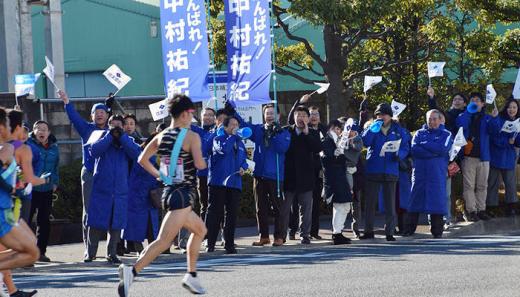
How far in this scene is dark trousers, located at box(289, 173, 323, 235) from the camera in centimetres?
1861

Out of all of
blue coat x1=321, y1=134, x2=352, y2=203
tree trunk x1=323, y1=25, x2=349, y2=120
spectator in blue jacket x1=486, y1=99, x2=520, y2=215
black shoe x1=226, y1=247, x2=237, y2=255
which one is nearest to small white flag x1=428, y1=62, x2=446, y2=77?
spectator in blue jacket x1=486, y1=99, x2=520, y2=215

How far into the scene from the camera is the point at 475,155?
19.6 metres

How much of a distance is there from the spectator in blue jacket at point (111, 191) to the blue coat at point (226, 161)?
1380mm

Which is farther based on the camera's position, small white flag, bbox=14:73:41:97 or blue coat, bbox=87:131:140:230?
small white flag, bbox=14:73:41:97

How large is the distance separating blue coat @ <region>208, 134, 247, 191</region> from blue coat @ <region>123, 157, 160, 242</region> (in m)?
0.78

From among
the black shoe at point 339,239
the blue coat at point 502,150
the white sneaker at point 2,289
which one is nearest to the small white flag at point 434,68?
the blue coat at point 502,150

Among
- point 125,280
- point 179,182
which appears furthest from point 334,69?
point 125,280

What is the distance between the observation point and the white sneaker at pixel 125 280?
1086cm

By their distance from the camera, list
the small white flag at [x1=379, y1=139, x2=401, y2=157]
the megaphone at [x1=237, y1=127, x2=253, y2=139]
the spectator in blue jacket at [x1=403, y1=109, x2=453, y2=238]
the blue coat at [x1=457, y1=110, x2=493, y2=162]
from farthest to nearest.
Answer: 1. the blue coat at [x1=457, y1=110, x2=493, y2=162]
2. the spectator in blue jacket at [x1=403, y1=109, x2=453, y2=238]
3. the small white flag at [x1=379, y1=139, x2=401, y2=157]
4. the megaphone at [x1=237, y1=127, x2=253, y2=139]

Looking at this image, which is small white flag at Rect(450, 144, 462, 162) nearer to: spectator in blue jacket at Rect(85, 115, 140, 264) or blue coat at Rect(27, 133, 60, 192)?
spectator in blue jacket at Rect(85, 115, 140, 264)

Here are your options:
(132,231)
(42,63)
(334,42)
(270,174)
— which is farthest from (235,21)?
(42,63)

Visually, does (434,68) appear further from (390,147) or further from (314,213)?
(314,213)

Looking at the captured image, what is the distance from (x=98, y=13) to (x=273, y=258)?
20.9 meters

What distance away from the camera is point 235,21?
762 inches
